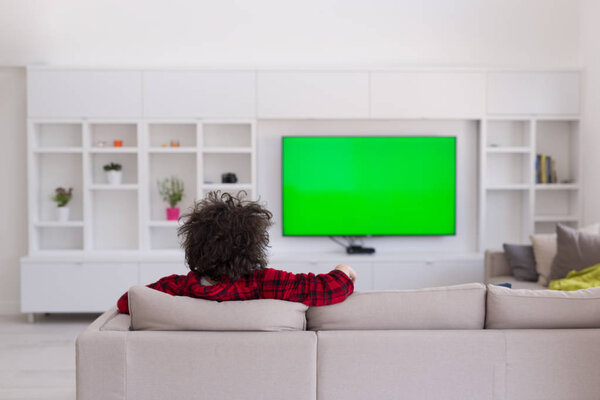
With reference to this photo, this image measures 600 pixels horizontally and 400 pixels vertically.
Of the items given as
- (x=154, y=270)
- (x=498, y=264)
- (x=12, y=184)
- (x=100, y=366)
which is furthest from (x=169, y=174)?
(x=100, y=366)

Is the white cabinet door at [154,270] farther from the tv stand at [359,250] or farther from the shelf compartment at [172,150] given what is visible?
the tv stand at [359,250]

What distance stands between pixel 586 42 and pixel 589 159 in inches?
38.9

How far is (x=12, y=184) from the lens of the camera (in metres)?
5.52

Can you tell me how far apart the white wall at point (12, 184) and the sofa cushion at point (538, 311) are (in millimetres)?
4480

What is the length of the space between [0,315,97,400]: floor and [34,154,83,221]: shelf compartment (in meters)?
0.89

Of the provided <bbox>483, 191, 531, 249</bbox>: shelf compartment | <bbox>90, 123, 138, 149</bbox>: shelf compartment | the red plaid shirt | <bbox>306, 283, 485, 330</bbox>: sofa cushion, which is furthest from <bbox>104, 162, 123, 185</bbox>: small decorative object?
<bbox>306, 283, 485, 330</bbox>: sofa cushion

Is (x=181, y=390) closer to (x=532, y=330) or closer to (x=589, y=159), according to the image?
(x=532, y=330)

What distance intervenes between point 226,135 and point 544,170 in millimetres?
2687

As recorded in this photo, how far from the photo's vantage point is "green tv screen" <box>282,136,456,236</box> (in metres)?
5.38

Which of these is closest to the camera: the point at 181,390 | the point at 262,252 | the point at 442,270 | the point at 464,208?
the point at 181,390

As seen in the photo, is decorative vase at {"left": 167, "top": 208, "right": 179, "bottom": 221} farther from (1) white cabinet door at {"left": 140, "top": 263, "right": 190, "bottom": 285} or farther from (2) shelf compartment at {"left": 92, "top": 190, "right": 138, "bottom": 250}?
(1) white cabinet door at {"left": 140, "top": 263, "right": 190, "bottom": 285}

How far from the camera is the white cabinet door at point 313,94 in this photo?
523 centimetres

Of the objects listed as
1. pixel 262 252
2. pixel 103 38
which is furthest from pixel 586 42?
pixel 262 252

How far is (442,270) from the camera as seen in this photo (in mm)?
5180
